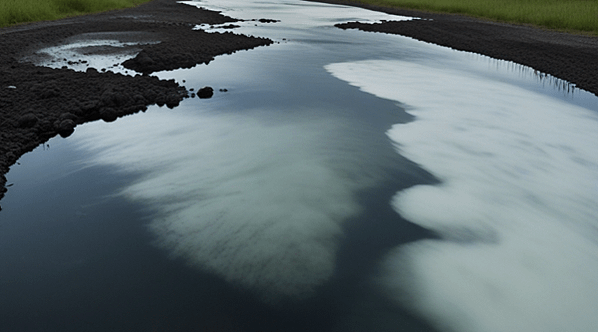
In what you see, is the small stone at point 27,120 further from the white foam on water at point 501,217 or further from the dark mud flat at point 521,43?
the dark mud flat at point 521,43

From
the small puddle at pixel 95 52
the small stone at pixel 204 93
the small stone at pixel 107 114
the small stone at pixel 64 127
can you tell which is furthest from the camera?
the small puddle at pixel 95 52

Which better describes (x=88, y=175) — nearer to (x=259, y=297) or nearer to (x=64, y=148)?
(x=64, y=148)

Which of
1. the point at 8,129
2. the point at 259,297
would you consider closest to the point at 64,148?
the point at 8,129

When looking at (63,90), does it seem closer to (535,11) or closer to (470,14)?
(535,11)

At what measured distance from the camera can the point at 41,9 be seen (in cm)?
1966

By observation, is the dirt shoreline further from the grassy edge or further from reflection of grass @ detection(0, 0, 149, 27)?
reflection of grass @ detection(0, 0, 149, 27)

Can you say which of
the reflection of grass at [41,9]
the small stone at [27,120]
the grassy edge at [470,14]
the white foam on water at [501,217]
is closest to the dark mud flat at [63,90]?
the small stone at [27,120]

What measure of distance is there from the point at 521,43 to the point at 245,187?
14925mm

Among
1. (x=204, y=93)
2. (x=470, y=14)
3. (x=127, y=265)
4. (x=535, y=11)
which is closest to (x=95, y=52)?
(x=204, y=93)

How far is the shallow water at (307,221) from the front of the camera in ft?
11.7

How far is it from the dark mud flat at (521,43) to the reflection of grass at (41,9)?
47.0 ft

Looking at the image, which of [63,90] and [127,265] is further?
[63,90]

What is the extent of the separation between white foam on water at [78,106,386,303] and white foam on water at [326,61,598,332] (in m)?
0.81

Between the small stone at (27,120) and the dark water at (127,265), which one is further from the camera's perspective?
the small stone at (27,120)
